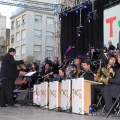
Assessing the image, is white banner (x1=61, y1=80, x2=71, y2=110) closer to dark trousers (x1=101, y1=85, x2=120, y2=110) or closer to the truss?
dark trousers (x1=101, y1=85, x2=120, y2=110)

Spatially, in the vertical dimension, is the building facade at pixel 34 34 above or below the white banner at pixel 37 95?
above

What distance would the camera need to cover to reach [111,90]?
5.81 metres

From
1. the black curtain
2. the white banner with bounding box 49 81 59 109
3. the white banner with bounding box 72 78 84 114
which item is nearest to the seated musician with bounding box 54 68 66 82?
the white banner with bounding box 49 81 59 109

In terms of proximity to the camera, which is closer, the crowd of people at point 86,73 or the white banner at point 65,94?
the crowd of people at point 86,73

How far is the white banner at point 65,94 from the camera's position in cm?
667

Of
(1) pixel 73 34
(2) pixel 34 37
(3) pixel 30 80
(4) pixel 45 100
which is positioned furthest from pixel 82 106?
(2) pixel 34 37

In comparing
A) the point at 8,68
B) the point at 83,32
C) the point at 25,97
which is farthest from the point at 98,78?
the point at 83,32

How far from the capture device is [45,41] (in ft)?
137

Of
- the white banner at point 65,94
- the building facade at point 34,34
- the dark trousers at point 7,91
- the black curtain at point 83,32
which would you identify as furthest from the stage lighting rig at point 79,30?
the building facade at point 34,34

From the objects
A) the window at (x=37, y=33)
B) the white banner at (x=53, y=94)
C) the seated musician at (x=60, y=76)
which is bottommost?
the white banner at (x=53, y=94)

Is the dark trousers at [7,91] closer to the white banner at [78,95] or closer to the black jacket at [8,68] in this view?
the black jacket at [8,68]

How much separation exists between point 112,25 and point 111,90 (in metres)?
7.73

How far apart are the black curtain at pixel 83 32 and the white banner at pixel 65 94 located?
7492mm

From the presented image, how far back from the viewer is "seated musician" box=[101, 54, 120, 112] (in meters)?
5.66
